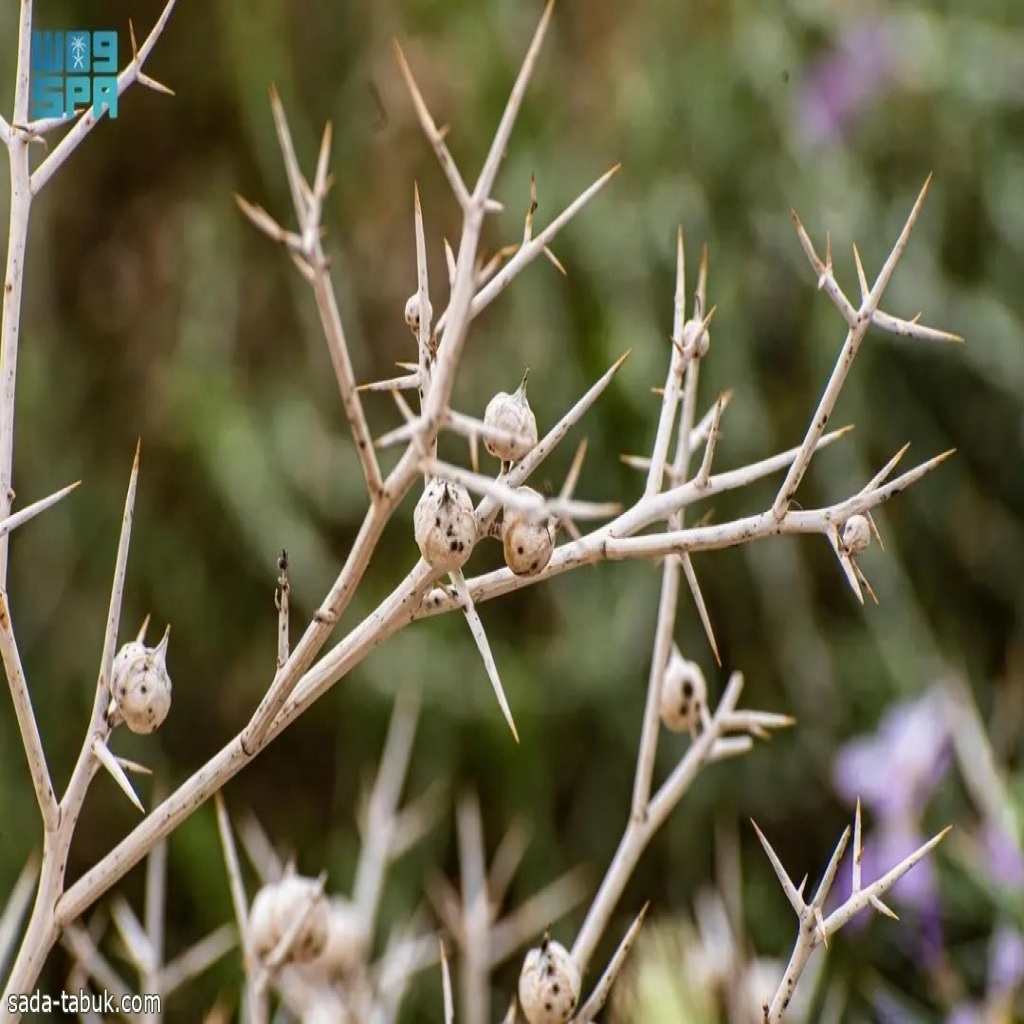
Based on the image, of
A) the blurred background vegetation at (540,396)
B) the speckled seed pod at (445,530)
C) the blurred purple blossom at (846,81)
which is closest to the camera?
the speckled seed pod at (445,530)

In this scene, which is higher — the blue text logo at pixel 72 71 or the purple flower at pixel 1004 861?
the blue text logo at pixel 72 71

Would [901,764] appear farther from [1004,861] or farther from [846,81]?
[846,81]

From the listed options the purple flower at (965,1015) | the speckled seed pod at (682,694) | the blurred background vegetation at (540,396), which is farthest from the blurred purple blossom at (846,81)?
the speckled seed pod at (682,694)

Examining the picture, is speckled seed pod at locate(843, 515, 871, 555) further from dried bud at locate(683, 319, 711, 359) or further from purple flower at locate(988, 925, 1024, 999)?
purple flower at locate(988, 925, 1024, 999)

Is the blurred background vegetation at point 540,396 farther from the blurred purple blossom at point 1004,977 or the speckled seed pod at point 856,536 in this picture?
the speckled seed pod at point 856,536

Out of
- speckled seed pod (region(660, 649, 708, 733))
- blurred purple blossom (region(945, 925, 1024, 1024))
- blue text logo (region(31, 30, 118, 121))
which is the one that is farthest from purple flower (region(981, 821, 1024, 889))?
blue text logo (region(31, 30, 118, 121))

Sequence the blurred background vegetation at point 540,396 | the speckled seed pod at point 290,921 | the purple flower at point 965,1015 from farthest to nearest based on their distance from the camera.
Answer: the blurred background vegetation at point 540,396 < the purple flower at point 965,1015 < the speckled seed pod at point 290,921

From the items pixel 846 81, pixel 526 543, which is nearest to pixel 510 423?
pixel 526 543

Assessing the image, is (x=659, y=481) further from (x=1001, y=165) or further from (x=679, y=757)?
(x=1001, y=165)
